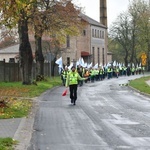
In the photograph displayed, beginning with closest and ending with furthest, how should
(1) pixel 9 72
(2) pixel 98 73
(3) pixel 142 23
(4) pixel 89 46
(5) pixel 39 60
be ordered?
(1) pixel 9 72 < (5) pixel 39 60 < (2) pixel 98 73 < (3) pixel 142 23 < (4) pixel 89 46

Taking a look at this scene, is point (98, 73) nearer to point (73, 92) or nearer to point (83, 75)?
point (83, 75)

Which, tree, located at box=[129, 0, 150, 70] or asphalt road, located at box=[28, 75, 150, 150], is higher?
tree, located at box=[129, 0, 150, 70]

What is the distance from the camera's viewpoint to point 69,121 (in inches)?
631

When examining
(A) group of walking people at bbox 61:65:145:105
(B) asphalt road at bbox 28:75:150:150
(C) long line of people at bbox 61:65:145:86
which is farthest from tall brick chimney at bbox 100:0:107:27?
(B) asphalt road at bbox 28:75:150:150

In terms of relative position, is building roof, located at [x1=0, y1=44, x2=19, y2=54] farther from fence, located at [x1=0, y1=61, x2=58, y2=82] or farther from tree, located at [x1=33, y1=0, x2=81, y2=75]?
fence, located at [x1=0, y1=61, x2=58, y2=82]

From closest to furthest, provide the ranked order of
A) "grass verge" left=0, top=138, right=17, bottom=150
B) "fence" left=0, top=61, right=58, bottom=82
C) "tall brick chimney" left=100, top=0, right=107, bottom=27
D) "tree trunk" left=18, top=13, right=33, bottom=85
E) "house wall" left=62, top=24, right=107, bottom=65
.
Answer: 1. "grass verge" left=0, top=138, right=17, bottom=150
2. "tree trunk" left=18, top=13, right=33, bottom=85
3. "fence" left=0, top=61, right=58, bottom=82
4. "house wall" left=62, top=24, right=107, bottom=65
5. "tall brick chimney" left=100, top=0, right=107, bottom=27

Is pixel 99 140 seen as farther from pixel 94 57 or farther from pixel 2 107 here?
pixel 94 57

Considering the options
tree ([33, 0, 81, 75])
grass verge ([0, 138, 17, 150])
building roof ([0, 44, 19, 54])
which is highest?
tree ([33, 0, 81, 75])

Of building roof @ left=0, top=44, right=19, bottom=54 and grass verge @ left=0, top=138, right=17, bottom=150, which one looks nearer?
grass verge @ left=0, top=138, right=17, bottom=150

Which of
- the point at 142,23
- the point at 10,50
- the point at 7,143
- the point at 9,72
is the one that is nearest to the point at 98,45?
the point at 142,23

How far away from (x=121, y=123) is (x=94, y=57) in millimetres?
91293

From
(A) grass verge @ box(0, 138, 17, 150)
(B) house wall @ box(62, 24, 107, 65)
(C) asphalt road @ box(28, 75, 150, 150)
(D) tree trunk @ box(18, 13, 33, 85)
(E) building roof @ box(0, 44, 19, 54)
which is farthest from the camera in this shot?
(E) building roof @ box(0, 44, 19, 54)

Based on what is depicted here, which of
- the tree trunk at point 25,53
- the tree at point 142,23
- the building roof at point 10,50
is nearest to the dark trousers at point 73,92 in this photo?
the tree trunk at point 25,53

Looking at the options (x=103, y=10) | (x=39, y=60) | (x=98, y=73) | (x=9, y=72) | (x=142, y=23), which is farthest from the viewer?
(x=103, y=10)
